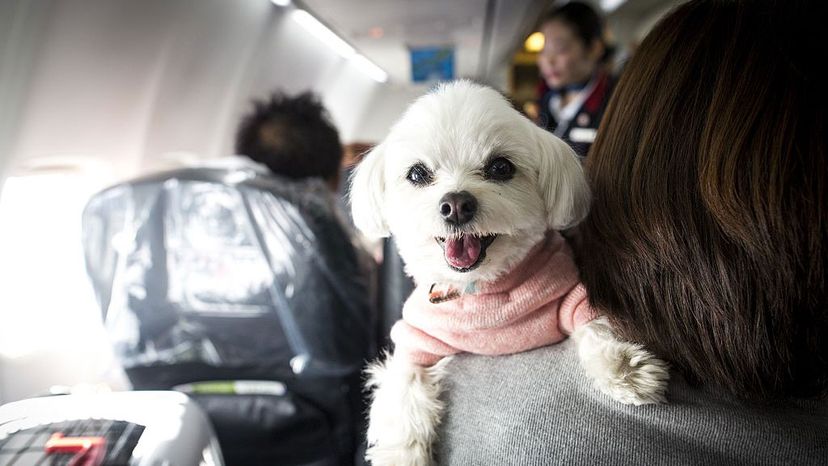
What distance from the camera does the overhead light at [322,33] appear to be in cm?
452

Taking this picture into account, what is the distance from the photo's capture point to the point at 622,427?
723 millimetres

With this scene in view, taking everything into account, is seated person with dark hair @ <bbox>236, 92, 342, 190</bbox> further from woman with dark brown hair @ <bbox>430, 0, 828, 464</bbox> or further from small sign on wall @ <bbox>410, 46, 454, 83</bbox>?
small sign on wall @ <bbox>410, 46, 454, 83</bbox>

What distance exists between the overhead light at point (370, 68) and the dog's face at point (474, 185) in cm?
595

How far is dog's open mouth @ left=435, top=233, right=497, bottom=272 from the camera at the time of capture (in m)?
0.92

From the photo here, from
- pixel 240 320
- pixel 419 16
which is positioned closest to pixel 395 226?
pixel 240 320

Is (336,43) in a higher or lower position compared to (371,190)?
higher

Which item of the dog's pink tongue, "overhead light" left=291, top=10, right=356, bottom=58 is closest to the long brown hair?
the dog's pink tongue

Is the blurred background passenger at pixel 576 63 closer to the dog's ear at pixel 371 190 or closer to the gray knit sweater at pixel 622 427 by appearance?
the dog's ear at pixel 371 190

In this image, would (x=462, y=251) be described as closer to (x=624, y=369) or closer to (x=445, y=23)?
(x=624, y=369)

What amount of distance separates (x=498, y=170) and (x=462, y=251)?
0.56 feet

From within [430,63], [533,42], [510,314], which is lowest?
[510,314]

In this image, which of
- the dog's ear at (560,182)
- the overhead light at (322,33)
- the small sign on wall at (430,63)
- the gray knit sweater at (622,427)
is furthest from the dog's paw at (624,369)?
the small sign on wall at (430,63)

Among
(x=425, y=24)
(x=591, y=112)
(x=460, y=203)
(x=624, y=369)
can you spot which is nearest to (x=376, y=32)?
(x=425, y=24)

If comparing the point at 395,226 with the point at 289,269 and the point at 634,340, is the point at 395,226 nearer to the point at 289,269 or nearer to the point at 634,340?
the point at 634,340
